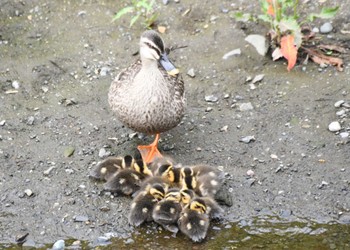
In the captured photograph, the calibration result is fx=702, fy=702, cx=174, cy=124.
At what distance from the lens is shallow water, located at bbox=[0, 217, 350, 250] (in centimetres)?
499

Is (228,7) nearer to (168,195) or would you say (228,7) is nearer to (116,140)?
(116,140)

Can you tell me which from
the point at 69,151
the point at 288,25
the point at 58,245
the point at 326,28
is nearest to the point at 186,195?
the point at 58,245

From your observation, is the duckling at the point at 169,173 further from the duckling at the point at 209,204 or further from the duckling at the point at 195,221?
the duckling at the point at 195,221

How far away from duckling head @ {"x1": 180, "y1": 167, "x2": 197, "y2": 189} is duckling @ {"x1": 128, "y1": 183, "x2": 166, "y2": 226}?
7.4 inches

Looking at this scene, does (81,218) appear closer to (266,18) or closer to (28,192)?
(28,192)

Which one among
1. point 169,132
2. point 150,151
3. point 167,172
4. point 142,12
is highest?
point 142,12

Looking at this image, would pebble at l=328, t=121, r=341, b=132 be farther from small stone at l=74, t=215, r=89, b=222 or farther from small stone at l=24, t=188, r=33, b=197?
small stone at l=24, t=188, r=33, b=197

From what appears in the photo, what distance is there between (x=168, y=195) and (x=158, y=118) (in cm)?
67

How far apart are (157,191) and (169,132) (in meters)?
1.04

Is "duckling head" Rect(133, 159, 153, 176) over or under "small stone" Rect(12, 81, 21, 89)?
over

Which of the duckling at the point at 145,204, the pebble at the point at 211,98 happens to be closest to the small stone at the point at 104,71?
the pebble at the point at 211,98

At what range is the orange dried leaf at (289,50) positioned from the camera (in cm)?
638

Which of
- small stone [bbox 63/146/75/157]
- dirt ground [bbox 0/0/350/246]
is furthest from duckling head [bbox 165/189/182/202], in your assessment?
small stone [bbox 63/146/75/157]

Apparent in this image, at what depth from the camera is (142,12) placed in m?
7.20
